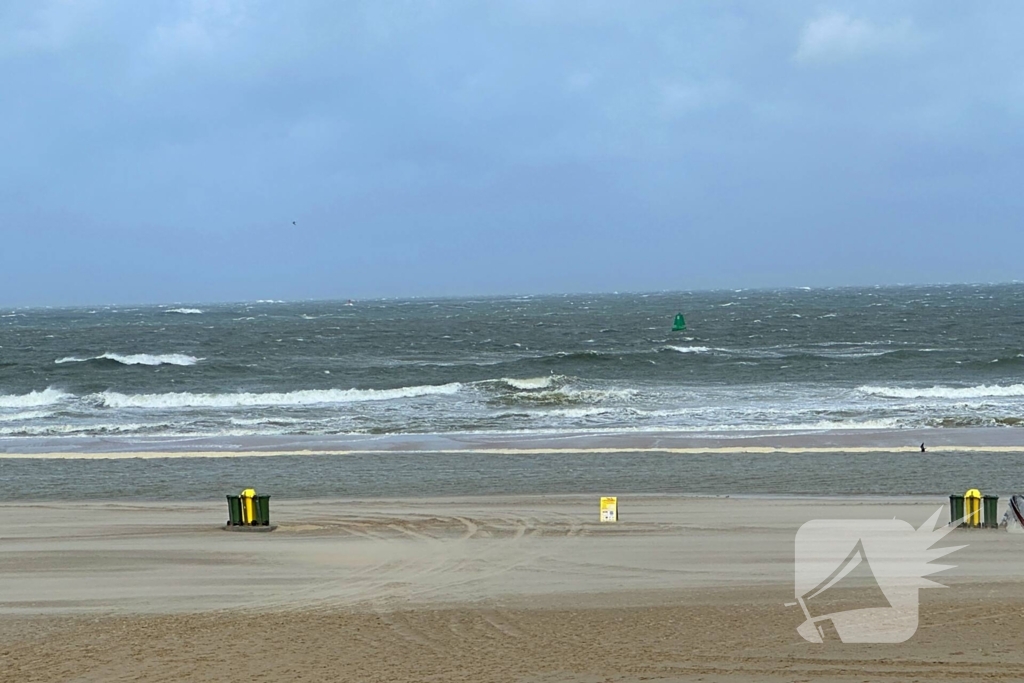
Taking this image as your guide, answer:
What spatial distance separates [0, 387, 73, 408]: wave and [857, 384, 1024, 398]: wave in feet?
90.6

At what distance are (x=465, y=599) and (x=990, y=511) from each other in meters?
6.55

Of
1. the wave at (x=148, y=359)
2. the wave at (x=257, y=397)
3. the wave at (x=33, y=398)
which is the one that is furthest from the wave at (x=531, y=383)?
the wave at (x=148, y=359)

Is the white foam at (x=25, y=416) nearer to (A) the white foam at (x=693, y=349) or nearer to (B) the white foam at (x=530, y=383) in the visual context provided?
(B) the white foam at (x=530, y=383)

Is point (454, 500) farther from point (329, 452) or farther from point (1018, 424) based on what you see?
point (1018, 424)

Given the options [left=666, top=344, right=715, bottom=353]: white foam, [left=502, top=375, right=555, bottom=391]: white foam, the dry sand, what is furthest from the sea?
the dry sand

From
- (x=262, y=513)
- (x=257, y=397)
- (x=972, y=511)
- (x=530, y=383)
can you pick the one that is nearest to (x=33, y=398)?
(x=257, y=397)

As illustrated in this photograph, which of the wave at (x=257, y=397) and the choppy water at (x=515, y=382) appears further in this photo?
the wave at (x=257, y=397)

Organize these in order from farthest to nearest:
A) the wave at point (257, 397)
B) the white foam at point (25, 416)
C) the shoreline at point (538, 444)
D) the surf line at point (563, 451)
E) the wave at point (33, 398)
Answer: the wave at point (33, 398), the wave at point (257, 397), the white foam at point (25, 416), the shoreline at point (538, 444), the surf line at point (563, 451)

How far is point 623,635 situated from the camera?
8422 millimetres

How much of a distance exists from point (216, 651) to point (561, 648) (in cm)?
284

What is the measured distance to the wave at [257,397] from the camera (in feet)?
108

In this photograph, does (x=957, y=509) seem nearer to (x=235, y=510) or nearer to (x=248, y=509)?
(x=248, y=509)

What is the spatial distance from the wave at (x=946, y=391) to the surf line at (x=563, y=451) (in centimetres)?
1151

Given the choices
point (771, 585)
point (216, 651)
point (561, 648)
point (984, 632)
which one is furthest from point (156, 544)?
point (984, 632)
